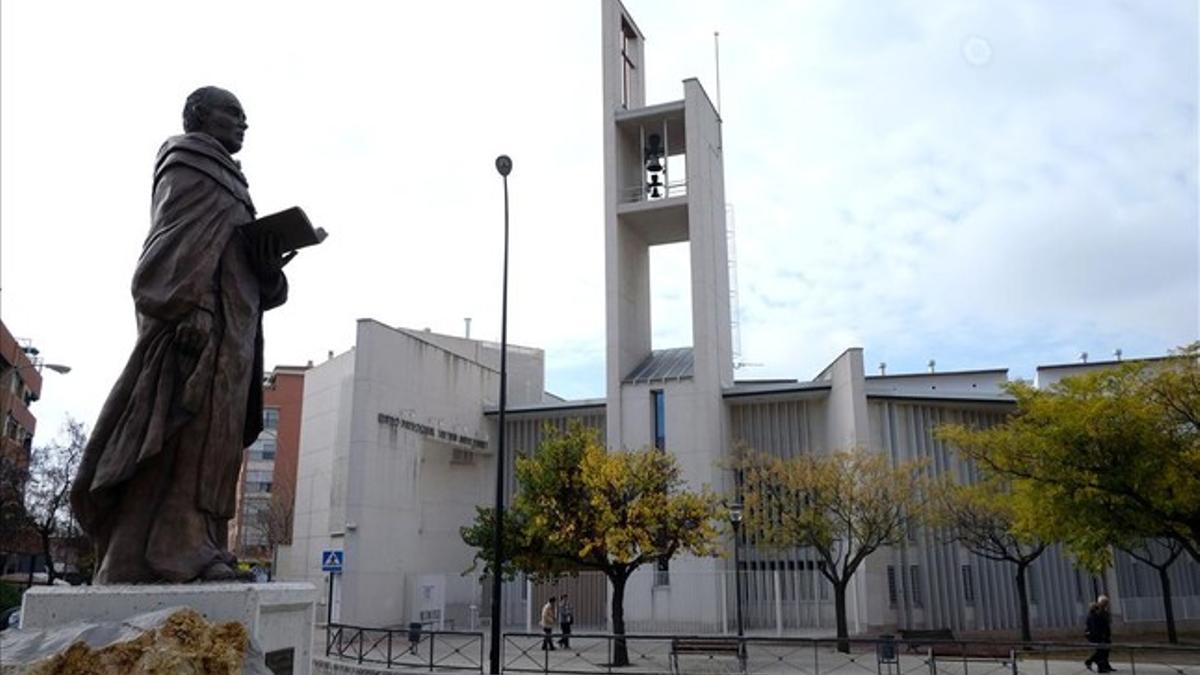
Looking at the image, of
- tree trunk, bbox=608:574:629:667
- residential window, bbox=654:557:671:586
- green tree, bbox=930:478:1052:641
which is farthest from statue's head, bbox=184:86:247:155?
residential window, bbox=654:557:671:586

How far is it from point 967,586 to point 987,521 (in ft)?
14.9

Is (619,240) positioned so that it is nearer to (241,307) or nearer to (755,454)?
(755,454)

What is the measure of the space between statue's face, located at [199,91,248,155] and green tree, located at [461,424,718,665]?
17.1 metres

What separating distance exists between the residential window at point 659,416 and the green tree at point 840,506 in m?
5.32

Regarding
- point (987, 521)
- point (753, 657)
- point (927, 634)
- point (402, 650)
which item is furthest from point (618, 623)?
point (987, 521)

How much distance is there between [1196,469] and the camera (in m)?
21.2

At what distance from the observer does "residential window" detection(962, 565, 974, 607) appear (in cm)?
3216

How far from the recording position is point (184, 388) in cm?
597

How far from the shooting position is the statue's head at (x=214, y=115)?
22.3ft

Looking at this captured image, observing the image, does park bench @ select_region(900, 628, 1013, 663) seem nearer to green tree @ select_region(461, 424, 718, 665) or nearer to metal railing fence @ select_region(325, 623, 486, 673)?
green tree @ select_region(461, 424, 718, 665)

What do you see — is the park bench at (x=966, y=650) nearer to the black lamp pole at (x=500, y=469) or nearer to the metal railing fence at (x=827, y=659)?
the metal railing fence at (x=827, y=659)

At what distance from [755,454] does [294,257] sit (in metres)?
26.5

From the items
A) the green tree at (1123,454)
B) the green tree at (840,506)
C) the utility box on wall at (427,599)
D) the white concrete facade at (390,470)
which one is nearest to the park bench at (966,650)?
the green tree at (840,506)

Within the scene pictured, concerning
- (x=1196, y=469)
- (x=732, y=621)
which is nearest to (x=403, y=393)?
(x=732, y=621)
